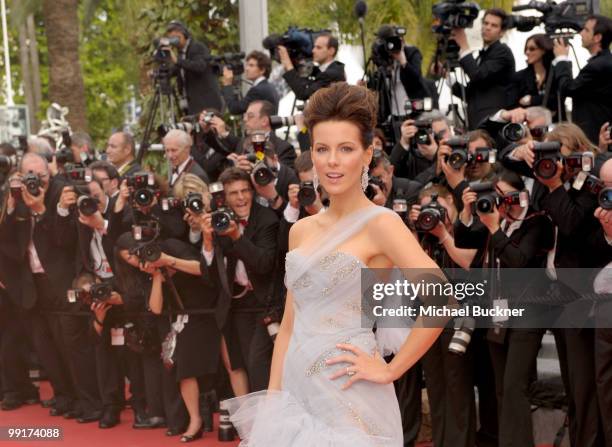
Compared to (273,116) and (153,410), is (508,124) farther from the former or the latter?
(153,410)

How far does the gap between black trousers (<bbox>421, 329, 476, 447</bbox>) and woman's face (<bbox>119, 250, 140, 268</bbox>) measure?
2.28m

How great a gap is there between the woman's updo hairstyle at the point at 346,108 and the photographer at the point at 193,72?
20.1 feet

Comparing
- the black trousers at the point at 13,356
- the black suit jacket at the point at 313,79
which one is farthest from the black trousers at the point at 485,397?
the black trousers at the point at 13,356

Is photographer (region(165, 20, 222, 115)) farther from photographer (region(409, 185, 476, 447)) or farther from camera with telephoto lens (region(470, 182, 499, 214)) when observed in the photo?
camera with telephoto lens (region(470, 182, 499, 214))

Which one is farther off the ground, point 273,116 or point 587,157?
point 273,116

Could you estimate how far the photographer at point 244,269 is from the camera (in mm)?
7398

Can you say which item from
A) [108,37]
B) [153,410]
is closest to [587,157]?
[153,410]

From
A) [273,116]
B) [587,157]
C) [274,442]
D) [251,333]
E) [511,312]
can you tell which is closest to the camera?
[274,442]

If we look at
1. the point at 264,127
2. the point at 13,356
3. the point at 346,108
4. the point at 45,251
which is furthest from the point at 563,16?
the point at 13,356

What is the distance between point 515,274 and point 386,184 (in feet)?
3.96

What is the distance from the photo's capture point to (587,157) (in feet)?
19.6

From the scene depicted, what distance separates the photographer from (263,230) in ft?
24.6

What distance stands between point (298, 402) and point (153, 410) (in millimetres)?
4762

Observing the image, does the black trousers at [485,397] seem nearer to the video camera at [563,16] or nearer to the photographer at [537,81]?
the photographer at [537,81]
